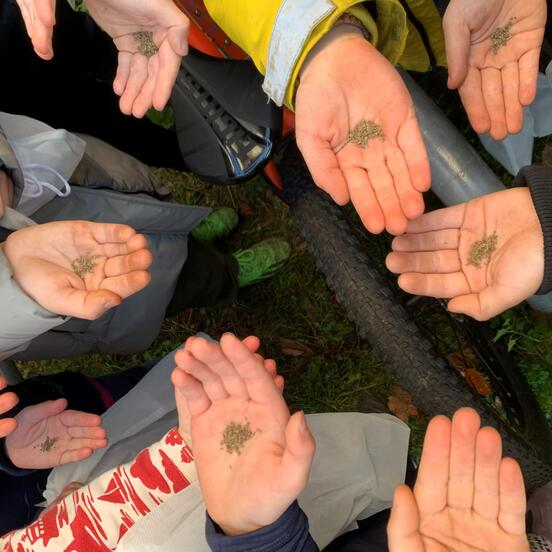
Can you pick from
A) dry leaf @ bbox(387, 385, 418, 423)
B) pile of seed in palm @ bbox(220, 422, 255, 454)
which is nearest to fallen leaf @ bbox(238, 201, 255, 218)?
dry leaf @ bbox(387, 385, 418, 423)

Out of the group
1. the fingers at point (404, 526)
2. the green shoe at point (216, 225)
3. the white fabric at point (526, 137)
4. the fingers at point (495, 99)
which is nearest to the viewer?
the fingers at point (404, 526)

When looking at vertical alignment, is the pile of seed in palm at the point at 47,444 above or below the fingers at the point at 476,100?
below

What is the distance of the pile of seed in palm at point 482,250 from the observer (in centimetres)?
131

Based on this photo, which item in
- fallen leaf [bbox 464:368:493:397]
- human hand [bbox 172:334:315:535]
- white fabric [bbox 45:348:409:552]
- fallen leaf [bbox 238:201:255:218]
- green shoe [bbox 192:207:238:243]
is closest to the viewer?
human hand [bbox 172:334:315:535]

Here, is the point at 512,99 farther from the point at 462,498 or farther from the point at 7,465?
the point at 7,465

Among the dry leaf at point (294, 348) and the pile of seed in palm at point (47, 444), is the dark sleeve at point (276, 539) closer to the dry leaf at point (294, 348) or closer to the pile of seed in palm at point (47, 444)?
the pile of seed in palm at point (47, 444)

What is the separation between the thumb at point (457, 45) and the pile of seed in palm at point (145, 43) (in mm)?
743

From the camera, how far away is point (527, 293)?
1.26 metres

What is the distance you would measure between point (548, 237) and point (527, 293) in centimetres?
14

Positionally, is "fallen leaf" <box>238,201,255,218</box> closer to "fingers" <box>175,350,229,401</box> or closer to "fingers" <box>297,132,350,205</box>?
"fingers" <box>297,132,350,205</box>

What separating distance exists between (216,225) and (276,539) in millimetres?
1547

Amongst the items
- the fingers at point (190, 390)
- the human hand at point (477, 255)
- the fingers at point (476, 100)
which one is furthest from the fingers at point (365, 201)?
the fingers at point (190, 390)

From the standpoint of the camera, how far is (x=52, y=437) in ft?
5.14

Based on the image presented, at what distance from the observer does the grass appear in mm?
2131
